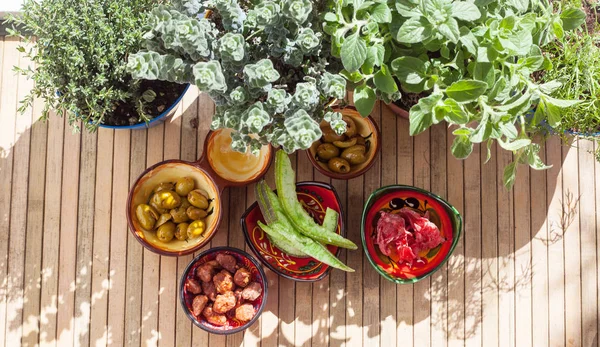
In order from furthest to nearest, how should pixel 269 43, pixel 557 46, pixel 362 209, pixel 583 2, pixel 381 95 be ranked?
pixel 362 209, pixel 583 2, pixel 557 46, pixel 381 95, pixel 269 43

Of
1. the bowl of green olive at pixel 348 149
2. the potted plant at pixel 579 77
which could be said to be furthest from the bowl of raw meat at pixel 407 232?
the potted plant at pixel 579 77

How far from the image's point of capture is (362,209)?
203 centimetres

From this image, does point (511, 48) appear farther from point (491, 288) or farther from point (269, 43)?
point (491, 288)

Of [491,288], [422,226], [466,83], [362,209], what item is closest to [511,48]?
[466,83]

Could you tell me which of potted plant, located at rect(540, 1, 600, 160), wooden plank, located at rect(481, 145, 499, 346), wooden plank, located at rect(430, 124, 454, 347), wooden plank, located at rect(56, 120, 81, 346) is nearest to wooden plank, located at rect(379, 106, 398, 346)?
wooden plank, located at rect(430, 124, 454, 347)

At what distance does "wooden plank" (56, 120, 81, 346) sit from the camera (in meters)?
2.04

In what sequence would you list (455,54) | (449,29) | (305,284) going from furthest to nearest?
(305,284)
(455,54)
(449,29)

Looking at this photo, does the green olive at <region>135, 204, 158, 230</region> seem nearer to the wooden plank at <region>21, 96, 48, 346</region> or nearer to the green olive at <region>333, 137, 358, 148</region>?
the wooden plank at <region>21, 96, 48, 346</region>

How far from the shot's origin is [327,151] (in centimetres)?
185

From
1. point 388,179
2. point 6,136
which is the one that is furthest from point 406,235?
point 6,136

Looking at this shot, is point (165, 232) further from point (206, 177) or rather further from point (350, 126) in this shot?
point (350, 126)

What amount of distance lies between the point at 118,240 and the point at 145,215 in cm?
33

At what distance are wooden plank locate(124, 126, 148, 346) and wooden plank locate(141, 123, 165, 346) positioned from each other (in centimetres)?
2

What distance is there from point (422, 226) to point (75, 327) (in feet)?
4.62
